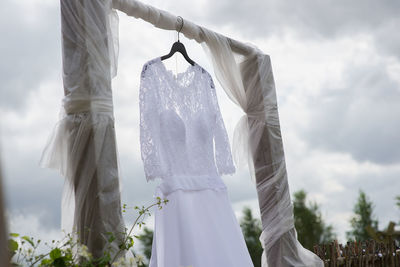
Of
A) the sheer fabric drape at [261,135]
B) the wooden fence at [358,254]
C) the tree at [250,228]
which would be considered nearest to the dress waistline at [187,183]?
the sheer fabric drape at [261,135]

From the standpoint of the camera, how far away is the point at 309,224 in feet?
49.7

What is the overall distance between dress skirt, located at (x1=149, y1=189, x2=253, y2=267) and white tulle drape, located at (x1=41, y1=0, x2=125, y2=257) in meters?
0.52

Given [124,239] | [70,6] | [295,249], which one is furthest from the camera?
[295,249]

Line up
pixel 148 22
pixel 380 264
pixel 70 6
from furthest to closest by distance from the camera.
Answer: pixel 380 264 → pixel 148 22 → pixel 70 6

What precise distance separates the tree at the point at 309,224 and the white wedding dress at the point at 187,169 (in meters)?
12.5

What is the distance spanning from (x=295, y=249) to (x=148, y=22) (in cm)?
192

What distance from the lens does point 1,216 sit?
0.65 meters

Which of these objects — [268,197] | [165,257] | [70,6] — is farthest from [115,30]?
[268,197]

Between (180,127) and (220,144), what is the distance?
392mm

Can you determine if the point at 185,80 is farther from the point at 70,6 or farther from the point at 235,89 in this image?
the point at 70,6

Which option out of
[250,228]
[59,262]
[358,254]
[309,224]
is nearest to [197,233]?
[59,262]

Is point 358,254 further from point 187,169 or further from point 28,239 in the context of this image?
point 28,239

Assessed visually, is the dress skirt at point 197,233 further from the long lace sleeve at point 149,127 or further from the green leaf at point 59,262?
the green leaf at point 59,262

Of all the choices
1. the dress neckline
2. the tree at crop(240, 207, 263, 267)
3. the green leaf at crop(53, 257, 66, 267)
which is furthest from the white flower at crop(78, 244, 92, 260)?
the tree at crop(240, 207, 263, 267)
